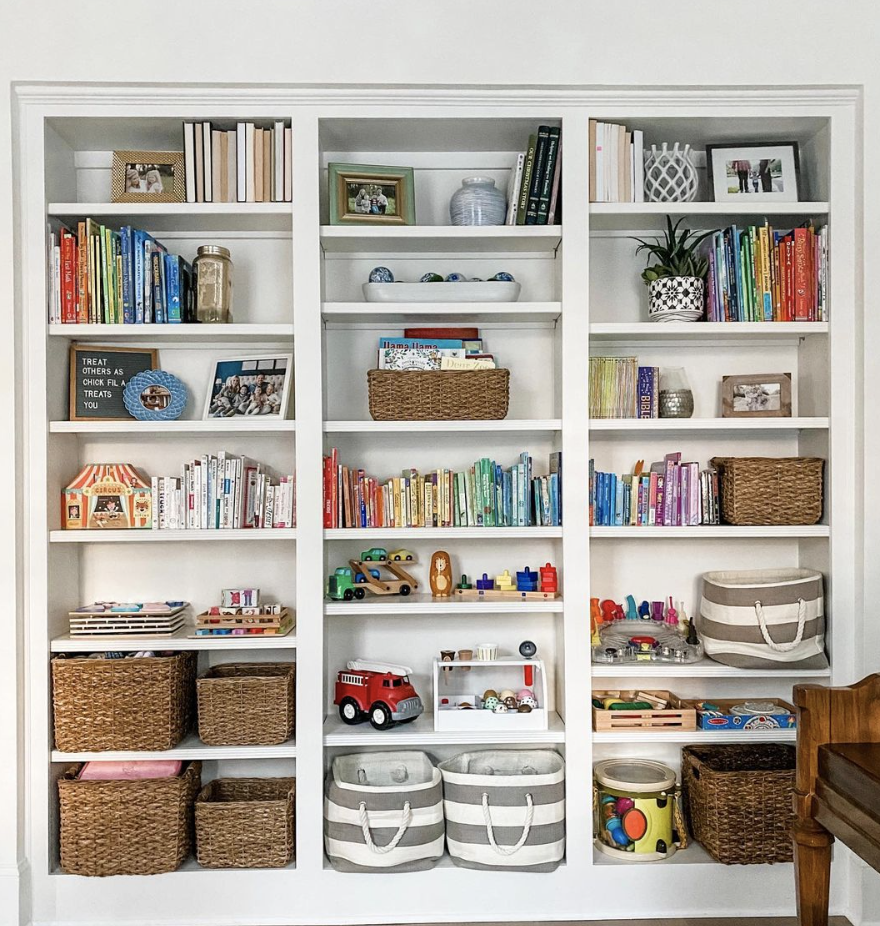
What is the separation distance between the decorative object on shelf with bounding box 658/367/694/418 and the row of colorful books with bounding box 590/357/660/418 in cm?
6

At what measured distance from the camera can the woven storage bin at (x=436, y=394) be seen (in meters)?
2.58

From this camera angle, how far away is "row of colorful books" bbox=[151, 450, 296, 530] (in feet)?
8.55

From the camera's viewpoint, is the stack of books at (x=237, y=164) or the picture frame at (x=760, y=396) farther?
the picture frame at (x=760, y=396)

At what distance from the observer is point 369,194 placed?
263 centimetres

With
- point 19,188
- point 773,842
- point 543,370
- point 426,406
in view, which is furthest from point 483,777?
point 19,188

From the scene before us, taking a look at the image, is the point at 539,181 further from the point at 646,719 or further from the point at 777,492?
the point at 646,719

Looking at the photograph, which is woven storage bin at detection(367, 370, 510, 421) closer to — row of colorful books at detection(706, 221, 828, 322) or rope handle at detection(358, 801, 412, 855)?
row of colorful books at detection(706, 221, 828, 322)

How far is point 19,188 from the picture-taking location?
2.49 meters

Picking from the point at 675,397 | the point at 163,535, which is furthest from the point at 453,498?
the point at 163,535

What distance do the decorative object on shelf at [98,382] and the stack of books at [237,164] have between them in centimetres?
52

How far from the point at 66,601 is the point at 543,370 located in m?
1.62

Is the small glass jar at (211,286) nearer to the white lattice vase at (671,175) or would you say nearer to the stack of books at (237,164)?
the stack of books at (237,164)
